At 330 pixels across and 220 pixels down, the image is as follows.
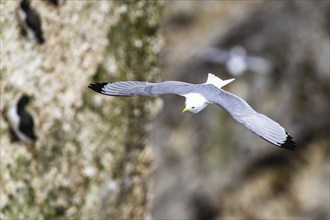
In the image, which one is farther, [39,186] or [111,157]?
[111,157]

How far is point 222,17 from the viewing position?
73.8 ft

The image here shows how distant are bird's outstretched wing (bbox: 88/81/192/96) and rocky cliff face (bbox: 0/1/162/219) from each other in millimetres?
3854

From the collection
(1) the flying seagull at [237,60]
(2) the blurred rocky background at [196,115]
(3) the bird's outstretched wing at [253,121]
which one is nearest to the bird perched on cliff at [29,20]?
(2) the blurred rocky background at [196,115]

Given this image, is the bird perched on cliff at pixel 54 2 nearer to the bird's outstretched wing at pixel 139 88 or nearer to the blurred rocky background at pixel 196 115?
the blurred rocky background at pixel 196 115

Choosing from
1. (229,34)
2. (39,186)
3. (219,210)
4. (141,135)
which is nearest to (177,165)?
(219,210)

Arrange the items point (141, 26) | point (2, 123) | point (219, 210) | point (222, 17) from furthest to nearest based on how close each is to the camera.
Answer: point (219, 210) < point (222, 17) < point (141, 26) < point (2, 123)

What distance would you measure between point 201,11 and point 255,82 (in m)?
2.58

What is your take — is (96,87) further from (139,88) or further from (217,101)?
(217,101)

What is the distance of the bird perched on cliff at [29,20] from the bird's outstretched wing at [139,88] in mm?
4126

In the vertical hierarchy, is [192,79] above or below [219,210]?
above

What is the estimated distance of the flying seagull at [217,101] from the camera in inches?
409

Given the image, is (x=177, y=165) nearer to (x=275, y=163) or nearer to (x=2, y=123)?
(x=275, y=163)

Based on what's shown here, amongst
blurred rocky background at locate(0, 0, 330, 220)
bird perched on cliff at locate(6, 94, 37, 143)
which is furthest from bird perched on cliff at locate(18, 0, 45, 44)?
Result: bird perched on cliff at locate(6, 94, 37, 143)

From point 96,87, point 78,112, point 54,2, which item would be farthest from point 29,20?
point 96,87
